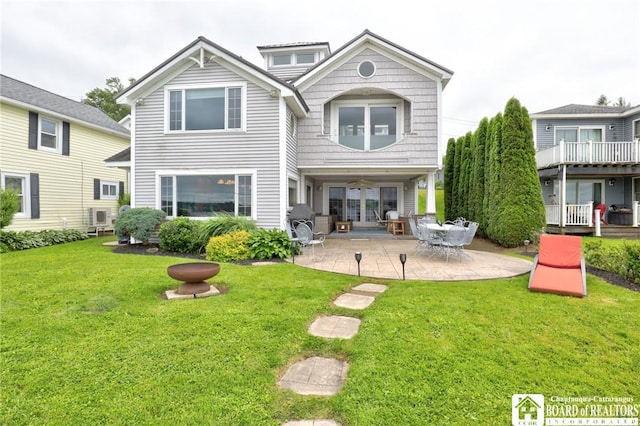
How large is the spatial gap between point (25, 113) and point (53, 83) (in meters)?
34.9

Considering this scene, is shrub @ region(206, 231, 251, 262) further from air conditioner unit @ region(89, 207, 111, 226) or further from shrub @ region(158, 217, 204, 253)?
air conditioner unit @ region(89, 207, 111, 226)

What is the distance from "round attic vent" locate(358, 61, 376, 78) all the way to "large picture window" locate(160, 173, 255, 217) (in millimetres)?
6089

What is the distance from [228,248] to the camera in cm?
858

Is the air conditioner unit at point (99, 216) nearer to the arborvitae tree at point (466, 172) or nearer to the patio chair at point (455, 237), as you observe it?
the patio chair at point (455, 237)

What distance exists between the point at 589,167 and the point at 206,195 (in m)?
16.4

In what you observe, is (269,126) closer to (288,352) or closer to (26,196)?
(288,352)

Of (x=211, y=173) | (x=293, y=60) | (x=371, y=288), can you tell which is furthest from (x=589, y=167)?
(x=211, y=173)

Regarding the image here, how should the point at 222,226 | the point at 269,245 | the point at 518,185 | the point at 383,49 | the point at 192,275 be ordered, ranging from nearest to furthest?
the point at 192,275
the point at 269,245
the point at 222,226
the point at 518,185
the point at 383,49

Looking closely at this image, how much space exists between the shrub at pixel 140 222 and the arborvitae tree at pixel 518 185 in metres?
12.0

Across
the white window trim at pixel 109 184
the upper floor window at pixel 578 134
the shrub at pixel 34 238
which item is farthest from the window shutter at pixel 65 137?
the upper floor window at pixel 578 134

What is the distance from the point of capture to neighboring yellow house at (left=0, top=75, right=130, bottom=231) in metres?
11.9

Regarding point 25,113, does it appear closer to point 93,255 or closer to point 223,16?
point 93,255

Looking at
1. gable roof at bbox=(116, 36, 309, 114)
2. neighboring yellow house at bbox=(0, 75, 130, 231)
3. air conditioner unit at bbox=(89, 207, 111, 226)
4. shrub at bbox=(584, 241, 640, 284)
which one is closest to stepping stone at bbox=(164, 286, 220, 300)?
gable roof at bbox=(116, 36, 309, 114)

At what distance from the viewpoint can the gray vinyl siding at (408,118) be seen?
12078 millimetres
